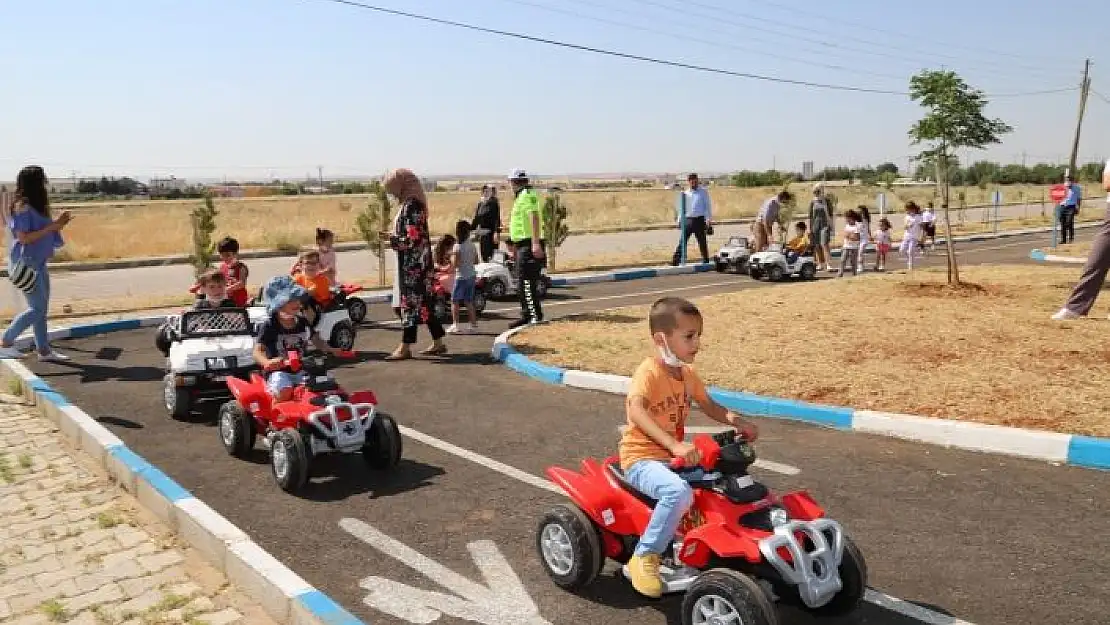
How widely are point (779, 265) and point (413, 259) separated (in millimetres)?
9874

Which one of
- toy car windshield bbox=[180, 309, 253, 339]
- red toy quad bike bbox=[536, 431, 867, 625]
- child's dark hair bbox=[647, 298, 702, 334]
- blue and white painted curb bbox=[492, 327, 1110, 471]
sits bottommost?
blue and white painted curb bbox=[492, 327, 1110, 471]

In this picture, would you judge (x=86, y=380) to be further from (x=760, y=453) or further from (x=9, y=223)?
(x=760, y=453)

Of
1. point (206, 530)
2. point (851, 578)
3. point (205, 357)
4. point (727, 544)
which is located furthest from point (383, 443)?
point (851, 578)

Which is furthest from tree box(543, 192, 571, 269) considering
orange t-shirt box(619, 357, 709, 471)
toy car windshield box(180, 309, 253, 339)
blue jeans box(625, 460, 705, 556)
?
blue jeans box(625, 460, 705, 556)

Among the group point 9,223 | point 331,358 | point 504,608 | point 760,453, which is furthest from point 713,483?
point 9,223

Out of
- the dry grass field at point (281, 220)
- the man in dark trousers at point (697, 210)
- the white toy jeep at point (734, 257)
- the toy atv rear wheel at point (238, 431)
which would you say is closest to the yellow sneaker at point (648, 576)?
the toy atv rear wheel at point (238, 431)

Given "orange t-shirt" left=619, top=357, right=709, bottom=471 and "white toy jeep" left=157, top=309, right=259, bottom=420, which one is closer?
"orange t-shirt" left=619, top=357, right=709, bottom=471

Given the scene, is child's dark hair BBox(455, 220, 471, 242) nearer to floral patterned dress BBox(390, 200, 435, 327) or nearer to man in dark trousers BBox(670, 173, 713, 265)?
floral patterned dress BBox(390, 200, 435, 327)

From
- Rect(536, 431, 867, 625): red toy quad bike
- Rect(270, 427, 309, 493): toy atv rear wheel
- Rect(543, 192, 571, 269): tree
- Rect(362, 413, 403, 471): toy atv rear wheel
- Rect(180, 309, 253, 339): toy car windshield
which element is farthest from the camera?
Rect(543, 192, 571, 269): tree

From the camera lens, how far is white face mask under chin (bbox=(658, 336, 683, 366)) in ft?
13.4

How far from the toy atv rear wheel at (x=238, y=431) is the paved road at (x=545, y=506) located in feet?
0.35

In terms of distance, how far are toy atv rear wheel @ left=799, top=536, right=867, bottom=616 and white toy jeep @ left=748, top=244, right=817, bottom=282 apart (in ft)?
47.5

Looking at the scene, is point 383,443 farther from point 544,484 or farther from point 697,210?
point 697,210

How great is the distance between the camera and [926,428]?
664cm
